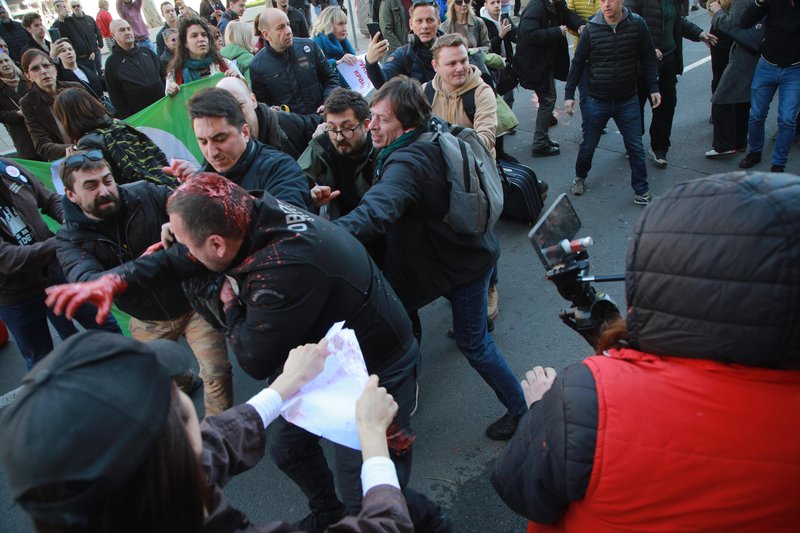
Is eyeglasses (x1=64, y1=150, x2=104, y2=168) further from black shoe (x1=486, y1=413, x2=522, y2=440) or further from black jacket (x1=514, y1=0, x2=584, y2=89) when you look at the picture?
black jacket (x1=514, y1=0, x2=584, y2=89)

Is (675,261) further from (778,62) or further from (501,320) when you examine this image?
(778,62)

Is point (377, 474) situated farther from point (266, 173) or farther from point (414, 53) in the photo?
point (414, 53)

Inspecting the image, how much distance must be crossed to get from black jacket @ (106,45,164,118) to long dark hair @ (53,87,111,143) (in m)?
2.30

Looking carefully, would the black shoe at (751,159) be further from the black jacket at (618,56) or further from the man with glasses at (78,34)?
the man with glasses at (78,34)

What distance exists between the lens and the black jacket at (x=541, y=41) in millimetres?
5680

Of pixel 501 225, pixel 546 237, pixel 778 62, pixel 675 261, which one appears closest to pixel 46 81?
pixel 501 225

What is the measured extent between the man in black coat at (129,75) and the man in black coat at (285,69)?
6.12ft

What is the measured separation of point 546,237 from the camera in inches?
60.9

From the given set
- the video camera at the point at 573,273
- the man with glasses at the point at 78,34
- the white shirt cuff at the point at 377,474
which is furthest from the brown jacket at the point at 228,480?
the man with glasses at the point at 78,34

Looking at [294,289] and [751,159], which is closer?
[294,289]

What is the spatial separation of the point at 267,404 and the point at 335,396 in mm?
202

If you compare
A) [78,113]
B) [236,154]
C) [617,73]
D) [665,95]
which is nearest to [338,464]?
[236,154]

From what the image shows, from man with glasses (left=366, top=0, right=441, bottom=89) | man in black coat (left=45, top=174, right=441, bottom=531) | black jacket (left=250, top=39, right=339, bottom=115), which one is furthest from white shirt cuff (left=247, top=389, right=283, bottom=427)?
man with glasses (left=366, top=0, right=441, bottom=89)

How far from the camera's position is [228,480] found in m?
1.42
